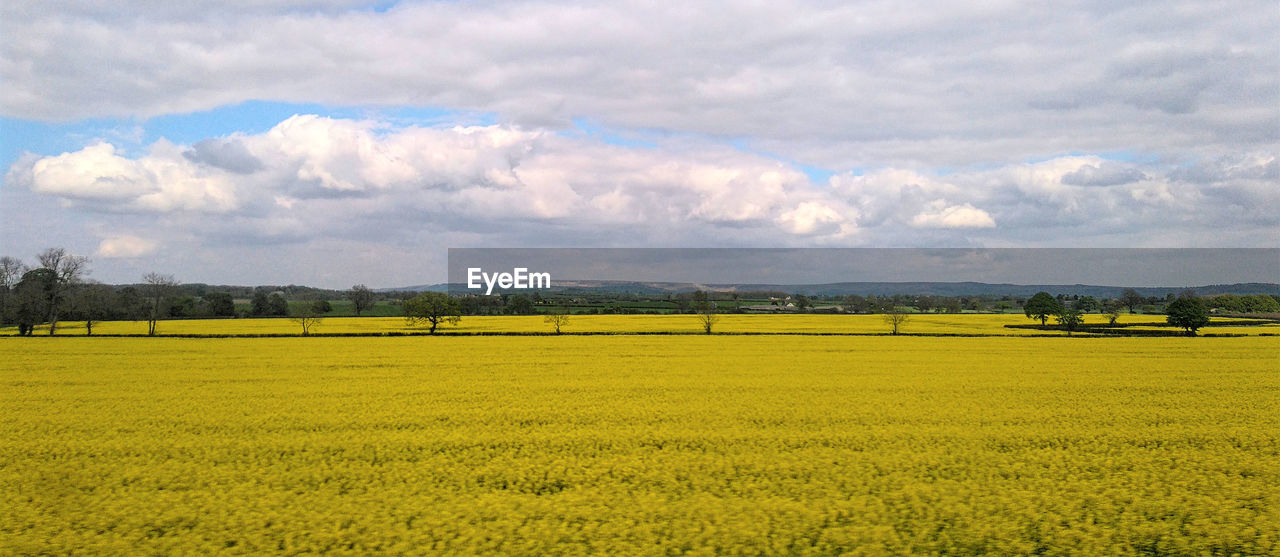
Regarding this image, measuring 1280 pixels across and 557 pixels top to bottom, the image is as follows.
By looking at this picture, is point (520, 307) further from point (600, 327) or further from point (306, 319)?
point (306, 319)

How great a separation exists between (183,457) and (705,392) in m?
17.7

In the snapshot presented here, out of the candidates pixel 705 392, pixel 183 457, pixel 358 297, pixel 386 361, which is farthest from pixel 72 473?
pixel 358 297

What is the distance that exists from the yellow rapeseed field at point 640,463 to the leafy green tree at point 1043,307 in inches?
2082

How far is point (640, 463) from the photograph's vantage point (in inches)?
651

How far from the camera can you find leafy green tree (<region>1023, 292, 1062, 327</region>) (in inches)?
3342

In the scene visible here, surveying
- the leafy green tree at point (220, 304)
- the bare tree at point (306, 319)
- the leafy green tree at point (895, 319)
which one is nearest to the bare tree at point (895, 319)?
the leafy green tree at point (895, 319)

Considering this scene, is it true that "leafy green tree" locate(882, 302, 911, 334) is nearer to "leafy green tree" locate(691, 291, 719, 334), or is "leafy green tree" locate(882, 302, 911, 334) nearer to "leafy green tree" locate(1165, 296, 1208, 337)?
"leafy green tree" locate(691, 291, 719, 334)

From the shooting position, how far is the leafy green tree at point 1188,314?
7269cm

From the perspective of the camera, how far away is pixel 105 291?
79.6 m

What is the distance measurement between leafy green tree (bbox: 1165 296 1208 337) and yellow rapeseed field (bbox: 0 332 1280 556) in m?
45.4

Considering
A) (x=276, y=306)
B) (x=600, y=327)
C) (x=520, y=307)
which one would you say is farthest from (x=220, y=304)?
(x=600, y=327)

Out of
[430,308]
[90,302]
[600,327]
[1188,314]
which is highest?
[90,302]

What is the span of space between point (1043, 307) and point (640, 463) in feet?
276

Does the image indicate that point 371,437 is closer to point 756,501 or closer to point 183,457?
point 183,457
